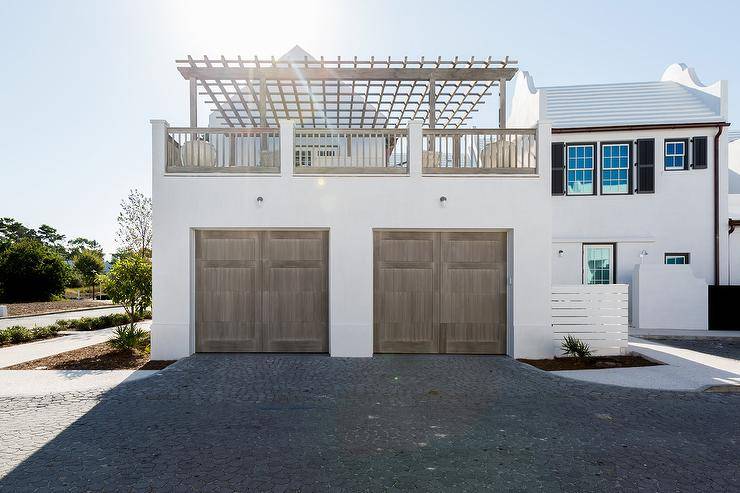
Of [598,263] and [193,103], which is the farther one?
[598,263]

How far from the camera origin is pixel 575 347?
27.2 feet

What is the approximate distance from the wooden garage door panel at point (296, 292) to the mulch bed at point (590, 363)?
4.29 meters

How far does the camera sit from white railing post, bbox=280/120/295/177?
845 cm

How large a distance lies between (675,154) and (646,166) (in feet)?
3.96

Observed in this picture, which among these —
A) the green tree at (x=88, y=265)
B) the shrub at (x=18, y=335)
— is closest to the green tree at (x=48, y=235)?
the green tree at (x=88, y=265)

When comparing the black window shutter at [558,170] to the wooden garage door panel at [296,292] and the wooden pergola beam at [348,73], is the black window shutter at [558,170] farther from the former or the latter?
the wooden garage door panel at [296,292]

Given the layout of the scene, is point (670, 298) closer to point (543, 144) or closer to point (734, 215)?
point (734, 215)

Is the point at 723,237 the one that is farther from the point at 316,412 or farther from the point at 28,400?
the point at 28,400

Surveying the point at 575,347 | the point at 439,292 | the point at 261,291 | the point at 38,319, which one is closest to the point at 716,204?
the point at 575,347

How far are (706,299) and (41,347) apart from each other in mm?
18387

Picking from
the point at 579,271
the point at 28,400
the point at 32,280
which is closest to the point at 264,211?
the point at 28,400

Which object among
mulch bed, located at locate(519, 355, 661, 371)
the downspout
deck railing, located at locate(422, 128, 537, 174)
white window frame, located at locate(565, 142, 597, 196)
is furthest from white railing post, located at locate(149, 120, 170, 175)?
the downspout

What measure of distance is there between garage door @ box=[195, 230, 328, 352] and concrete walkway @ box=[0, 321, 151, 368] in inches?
144

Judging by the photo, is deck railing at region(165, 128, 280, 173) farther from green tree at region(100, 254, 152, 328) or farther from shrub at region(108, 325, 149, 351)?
shrub at region(108, 325, 149, 351)
